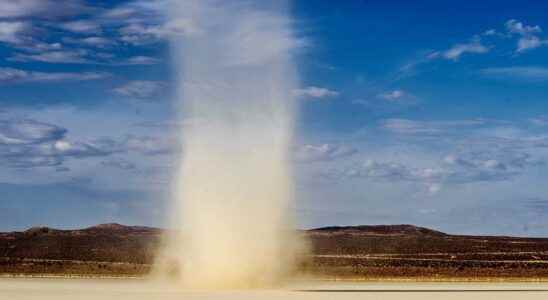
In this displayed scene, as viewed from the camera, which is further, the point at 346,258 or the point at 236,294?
the point at 346,258

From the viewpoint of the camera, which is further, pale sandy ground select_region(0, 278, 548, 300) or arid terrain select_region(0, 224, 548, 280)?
arid terrain select_region(0, 224, 548, 280)

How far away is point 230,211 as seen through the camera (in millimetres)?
43875

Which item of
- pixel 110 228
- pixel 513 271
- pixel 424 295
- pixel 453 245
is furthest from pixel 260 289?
pixel 110 228

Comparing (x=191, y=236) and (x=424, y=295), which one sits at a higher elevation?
(x=191, y=236)

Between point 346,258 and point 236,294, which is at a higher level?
point 346,258

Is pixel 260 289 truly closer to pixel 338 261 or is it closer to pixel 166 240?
pixel 166 240

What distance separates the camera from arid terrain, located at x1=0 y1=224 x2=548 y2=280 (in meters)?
66.0

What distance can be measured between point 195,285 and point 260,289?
425 cm

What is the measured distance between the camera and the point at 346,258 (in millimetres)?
84000

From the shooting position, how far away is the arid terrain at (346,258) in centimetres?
6600

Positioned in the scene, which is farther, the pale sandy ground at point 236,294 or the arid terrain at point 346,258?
the arid terrain at point 346,258

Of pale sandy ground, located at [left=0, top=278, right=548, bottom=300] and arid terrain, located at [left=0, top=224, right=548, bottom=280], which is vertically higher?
arid terrain, located at [left=0, top=224, right=548, bottom=280]

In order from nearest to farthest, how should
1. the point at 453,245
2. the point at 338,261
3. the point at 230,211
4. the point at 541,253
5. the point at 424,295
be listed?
the point at 424,295 < the point at 230,211 < the point at 338,261 < the point at 541,253 < the point at 453,245

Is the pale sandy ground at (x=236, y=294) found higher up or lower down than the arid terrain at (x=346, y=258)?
lower down
